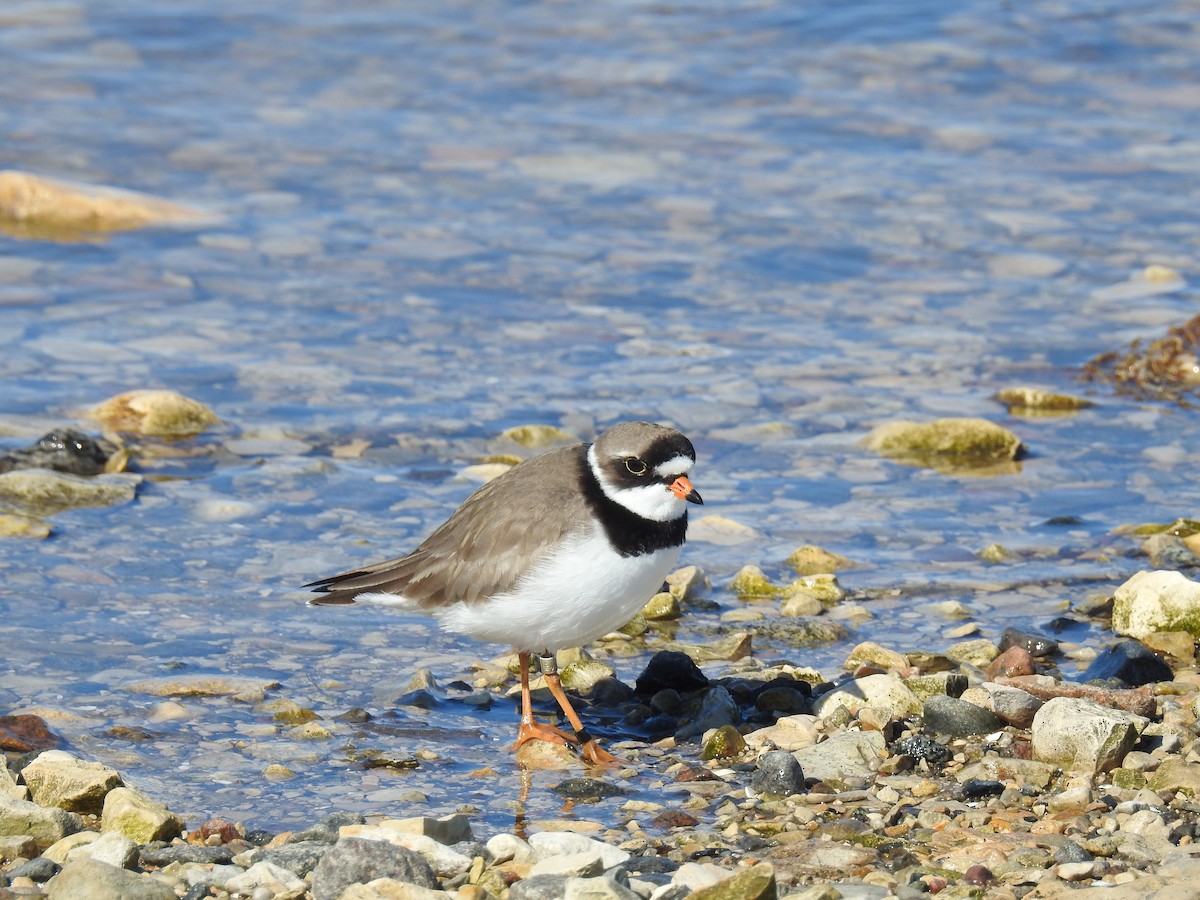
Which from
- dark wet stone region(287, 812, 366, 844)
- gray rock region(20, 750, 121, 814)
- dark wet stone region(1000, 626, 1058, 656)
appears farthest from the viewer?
dark wet stone region(1000, 626, 1058, 656)

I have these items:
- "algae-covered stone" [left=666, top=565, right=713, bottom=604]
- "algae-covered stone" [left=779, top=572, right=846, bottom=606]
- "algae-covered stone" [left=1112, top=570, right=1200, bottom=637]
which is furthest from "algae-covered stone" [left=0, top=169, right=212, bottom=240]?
"algae-covered stone" [left=1112, top=570, right=1200, bottom=637]

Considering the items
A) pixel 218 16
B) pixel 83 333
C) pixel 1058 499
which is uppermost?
pixel 218 16

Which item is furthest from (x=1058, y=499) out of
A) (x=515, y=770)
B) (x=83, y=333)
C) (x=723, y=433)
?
(x=83, y=333)

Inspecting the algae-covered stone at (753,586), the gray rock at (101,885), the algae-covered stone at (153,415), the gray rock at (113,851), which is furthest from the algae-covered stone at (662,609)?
the algae-covered stone at (153,415)

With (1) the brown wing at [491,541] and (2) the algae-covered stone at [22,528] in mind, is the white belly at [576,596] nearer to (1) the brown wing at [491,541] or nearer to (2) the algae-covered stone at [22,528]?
(1) the brown wing at [491,541]

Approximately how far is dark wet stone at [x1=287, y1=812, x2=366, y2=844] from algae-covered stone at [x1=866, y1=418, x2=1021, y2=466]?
5.38 m

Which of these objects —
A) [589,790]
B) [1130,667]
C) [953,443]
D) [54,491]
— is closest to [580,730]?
[589,790]

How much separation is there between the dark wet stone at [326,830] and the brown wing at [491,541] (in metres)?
1.17

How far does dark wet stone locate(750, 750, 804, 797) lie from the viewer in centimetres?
577

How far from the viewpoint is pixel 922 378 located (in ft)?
38.0

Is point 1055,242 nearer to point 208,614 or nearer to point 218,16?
point 208,614

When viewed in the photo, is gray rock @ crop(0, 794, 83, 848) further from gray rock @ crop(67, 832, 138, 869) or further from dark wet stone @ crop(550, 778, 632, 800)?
dark wet stone @ crop(550, 778, 632, 800)

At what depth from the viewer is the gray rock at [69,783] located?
18.2 ft

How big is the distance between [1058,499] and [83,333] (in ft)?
23.4
